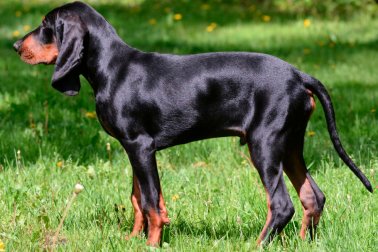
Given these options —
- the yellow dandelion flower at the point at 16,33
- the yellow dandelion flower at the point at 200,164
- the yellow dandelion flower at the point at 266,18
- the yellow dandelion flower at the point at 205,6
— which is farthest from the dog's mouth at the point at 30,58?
the yellow dandelion flower at the point at 205,6

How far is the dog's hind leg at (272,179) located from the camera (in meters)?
3.96

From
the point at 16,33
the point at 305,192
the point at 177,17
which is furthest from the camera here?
the point at 177,17

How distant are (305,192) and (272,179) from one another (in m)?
0.35

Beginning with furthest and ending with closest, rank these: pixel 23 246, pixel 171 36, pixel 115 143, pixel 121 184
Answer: pixel 171 36 < pixel 115 143 < pixel 121 184 < pixel 23 246

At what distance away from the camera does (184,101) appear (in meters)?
4.10

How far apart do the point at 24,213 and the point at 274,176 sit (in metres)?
1.55

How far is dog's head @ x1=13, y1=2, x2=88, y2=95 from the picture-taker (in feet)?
13.6

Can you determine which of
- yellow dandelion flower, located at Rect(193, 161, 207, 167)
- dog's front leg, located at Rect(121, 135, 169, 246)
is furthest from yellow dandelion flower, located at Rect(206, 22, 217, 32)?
dog's front leg, located at Rect(121, 135, 169, 246)

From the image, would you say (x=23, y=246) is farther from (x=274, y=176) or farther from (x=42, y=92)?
(x=42, y=92)

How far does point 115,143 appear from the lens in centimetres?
612

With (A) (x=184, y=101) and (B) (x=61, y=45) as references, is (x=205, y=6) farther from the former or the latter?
(A) (x=184, y=101)

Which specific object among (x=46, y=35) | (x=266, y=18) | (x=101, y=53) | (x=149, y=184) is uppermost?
(x=46, y=35)

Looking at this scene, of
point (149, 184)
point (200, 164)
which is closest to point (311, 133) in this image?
point (200, 164)

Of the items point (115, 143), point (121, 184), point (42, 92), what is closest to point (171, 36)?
point (42, 92)
